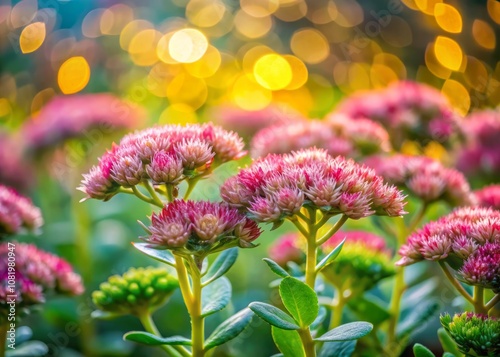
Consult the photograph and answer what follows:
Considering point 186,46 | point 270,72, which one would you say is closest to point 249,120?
point 186,46

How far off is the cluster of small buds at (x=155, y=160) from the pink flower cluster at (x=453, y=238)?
30cm

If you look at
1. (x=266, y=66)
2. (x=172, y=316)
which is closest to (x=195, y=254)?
(x=172, y=316)

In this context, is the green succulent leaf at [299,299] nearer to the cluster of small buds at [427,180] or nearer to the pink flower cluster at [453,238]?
the pink flower cluster at [453,238]

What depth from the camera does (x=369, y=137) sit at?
1.33 m

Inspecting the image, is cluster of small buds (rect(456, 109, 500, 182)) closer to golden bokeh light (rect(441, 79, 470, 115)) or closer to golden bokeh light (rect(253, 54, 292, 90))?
golden bokeh light (rect(441, 79, 470, 115))

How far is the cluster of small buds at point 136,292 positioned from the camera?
3.25ft

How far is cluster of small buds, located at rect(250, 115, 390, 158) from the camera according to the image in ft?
4.08

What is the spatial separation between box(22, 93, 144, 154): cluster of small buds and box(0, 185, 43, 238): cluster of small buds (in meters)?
0.45

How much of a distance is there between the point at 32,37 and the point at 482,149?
1532mm

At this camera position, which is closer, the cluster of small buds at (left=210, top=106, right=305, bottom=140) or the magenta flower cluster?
the magenta flower cluster

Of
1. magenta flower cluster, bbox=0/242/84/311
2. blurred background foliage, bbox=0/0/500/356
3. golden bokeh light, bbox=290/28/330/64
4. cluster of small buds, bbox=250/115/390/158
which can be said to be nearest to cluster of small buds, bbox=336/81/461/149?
cluster of small buds, bbox=250/115/390/158

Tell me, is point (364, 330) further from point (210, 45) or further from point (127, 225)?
point (210, 45)

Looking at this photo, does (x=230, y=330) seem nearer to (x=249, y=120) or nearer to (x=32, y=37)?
(x=249, y=120)

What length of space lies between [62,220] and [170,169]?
141 cm
